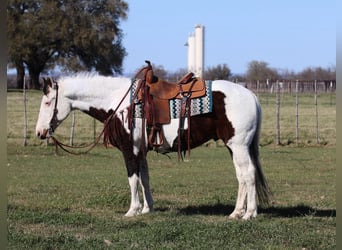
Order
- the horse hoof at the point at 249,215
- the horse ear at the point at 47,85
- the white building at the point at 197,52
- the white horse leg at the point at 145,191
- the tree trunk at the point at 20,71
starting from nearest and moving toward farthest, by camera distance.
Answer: the horse hoof at the point at 249,215 → the horse ear at the point at 47,85 → the white horse leg at the point at 145,191 → the white building at the point at 197,52 → the tree trunk at the point at 20,71

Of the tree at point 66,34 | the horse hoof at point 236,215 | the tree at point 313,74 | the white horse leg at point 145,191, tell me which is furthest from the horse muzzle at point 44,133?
the tree at point 313,74

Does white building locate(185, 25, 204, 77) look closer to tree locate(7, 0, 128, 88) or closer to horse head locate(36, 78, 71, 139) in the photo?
tree locate(7, 0, 128, 88)

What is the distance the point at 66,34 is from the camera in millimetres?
51719

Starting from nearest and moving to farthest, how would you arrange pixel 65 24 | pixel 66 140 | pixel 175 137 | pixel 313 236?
pixel 313 236 < pixel 175 137 < pixel 66 140 < pixel 65 24

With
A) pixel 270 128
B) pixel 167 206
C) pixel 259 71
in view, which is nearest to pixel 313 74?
pixel 259 71

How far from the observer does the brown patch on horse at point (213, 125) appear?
7207 millimetres

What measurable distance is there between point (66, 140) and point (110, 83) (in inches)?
555

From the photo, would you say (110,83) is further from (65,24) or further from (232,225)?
(65,24)

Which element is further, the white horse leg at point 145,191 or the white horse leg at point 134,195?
the white horse leg at point 145,191

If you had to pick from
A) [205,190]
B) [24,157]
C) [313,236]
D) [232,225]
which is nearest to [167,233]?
[232,225]

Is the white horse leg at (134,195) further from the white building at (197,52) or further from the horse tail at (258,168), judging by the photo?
the white building at (197,52)

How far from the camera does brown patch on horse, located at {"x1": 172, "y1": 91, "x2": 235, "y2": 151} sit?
7.21 meters

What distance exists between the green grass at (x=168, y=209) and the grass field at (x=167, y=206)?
1 cm

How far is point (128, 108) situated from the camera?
7375 mm
